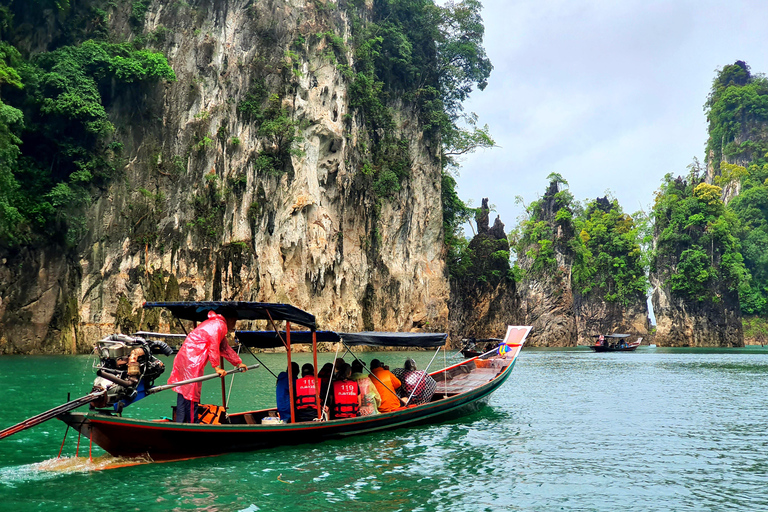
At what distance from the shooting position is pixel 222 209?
116ft

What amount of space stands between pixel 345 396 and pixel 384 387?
136 cm

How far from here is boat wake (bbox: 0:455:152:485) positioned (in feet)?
24.7

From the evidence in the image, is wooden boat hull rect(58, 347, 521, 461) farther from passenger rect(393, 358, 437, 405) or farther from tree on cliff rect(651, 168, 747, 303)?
tree on cliff rect(651, 168, 747, 303)

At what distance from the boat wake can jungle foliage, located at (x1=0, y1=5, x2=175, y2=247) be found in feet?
73.2

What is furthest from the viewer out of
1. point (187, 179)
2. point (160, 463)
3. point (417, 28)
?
point (417, 28)

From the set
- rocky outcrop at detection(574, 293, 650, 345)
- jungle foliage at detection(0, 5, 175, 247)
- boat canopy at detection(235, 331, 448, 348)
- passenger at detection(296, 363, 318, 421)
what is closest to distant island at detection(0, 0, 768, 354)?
jungle foliage at detection(0, 5, 175, 247)

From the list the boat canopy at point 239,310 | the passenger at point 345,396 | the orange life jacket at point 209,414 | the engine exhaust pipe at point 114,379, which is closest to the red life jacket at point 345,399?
the passenger at point 345,396

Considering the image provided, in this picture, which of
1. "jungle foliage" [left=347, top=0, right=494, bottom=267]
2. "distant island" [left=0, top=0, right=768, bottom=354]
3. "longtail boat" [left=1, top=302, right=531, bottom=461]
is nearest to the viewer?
"longtail boat" [left=1, top=302, right=531, bottom=461]

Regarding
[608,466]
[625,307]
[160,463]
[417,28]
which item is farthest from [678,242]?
[160,463]

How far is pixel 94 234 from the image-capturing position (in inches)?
1231

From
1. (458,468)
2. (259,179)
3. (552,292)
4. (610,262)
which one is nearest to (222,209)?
(259,179)

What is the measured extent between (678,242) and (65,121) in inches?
2246

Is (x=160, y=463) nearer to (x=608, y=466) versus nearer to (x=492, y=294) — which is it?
(x=608, y=466)

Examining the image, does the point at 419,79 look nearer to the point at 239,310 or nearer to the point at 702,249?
the point at 702,249
